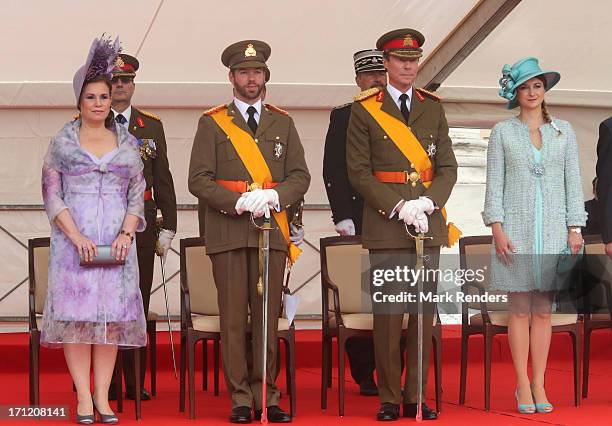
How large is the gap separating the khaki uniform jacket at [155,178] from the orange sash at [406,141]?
1.35 meters

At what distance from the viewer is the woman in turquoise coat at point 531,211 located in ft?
18.3

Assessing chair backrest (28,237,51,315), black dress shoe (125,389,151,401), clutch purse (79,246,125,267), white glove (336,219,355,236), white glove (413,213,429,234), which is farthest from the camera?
white glove (336,219,355,236)

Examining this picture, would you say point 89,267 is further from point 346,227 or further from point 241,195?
point 346,227

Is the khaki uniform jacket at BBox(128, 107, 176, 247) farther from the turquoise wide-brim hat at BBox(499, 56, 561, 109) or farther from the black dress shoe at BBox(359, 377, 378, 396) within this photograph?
the turquoise wide-brim hat at BBox(499, 56, 561, 109)

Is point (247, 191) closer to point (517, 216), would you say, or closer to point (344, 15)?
point (517, 216)

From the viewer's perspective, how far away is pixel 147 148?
6359 millimetres

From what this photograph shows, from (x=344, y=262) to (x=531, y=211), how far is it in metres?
1.21

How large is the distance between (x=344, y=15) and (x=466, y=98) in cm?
99

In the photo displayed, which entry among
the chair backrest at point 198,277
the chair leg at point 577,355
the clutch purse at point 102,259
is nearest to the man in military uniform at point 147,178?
the chair backrest at point 198,277

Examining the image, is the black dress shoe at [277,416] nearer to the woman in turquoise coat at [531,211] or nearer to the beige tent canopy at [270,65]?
the woman in turquoise coat at [531,211]

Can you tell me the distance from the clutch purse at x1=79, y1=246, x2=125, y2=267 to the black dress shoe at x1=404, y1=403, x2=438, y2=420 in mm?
1411

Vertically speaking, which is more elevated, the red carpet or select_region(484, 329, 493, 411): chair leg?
select_region(484, 329, 493, 411): chair leg

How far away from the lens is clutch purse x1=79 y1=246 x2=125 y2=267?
17.1ft

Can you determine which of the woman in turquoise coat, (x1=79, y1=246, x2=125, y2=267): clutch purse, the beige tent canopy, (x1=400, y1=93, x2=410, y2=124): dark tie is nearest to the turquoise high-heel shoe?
the woman in turquoise coat
